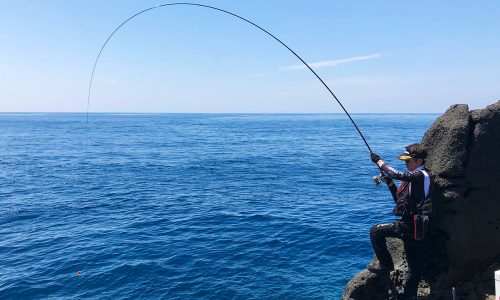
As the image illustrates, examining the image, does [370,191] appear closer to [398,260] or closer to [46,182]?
[398,260]

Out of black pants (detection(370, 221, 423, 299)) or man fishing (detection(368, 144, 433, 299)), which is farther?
black pants (detection(370, 221, 423, 299))

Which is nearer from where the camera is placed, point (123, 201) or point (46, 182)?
point (123, 201)

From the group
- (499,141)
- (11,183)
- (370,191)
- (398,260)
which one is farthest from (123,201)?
(499,141)

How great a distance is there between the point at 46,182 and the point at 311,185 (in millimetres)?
22792

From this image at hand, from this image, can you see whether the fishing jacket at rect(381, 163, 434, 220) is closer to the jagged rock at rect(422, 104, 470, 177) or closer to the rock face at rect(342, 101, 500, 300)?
the rock face at rect(342, 101, 500, 300)

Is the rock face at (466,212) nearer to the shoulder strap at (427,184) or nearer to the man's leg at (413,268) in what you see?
the man's leg at (413,268)

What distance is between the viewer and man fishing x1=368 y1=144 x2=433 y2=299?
23.1 feet

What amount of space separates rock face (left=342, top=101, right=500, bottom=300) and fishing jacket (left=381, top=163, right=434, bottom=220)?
3.77 ft

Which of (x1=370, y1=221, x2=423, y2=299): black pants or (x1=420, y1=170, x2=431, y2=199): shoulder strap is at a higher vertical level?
→ (x1=420, y1=170, x2=431, y2=199): shoulder strap

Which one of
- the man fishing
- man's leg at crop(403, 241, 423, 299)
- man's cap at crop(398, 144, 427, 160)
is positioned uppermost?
man's cap at crop(398, 144, 427, 160)

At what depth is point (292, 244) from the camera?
18594 millimetres

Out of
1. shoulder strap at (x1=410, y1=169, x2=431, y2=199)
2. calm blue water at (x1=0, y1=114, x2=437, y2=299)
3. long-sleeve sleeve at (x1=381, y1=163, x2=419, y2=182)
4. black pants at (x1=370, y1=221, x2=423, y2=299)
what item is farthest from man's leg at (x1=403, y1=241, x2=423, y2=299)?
calm blue water at (x1=0, y1=114, x2=437, y2=299)

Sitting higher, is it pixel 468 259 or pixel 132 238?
pixel 468 259

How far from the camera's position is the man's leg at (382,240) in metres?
7.73
